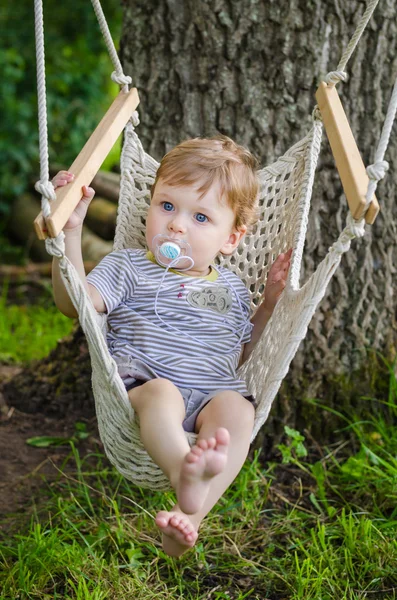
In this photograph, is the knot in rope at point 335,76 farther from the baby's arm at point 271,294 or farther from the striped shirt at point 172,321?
the striped shirt at point 172,321

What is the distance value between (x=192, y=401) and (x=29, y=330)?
1.95 metres

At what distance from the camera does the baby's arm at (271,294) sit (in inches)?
78.7

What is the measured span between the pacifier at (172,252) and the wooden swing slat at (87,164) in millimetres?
232

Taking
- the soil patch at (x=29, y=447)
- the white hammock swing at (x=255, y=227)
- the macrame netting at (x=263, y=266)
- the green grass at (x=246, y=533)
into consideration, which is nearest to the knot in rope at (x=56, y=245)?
the white hammock swing at (x=255, y=227)

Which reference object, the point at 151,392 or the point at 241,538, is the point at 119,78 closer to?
the point at 151,392

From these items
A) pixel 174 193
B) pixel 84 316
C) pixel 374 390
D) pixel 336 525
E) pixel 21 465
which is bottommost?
pixel 21 465

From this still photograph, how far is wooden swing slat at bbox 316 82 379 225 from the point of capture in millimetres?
1520

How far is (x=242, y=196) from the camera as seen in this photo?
6.27 ft

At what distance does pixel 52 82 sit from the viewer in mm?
5203

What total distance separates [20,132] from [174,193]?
344 cm

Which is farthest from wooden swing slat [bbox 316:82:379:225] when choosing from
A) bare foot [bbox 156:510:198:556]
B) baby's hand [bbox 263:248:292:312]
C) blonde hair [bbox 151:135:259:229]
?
bare foot [bbox 156:510:198:556]

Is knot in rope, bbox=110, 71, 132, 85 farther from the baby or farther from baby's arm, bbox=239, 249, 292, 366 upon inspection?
baby's arm, bbox=239, 249, 292, 366

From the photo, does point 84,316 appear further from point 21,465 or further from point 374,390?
point 374,390

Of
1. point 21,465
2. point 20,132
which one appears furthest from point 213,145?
point 20,132
